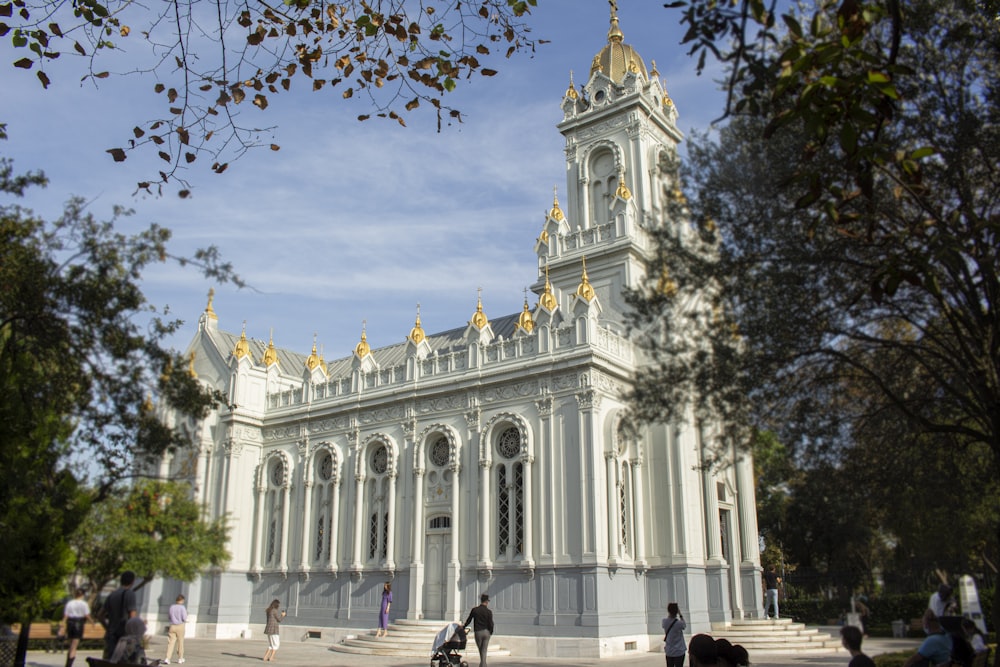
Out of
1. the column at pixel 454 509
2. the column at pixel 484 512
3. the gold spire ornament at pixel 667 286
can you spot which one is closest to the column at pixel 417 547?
the column at pixel 454 509

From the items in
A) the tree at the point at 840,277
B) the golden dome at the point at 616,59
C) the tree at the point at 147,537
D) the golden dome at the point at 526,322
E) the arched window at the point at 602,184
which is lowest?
the tree at the point at 147,537

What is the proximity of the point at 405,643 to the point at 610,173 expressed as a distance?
20.0 meters

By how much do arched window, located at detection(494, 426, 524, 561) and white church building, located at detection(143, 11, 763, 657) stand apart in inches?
3.0

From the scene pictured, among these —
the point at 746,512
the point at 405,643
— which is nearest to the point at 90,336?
the point at 405,643

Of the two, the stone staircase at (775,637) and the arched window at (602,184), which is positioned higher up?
the arched window at (602,184)

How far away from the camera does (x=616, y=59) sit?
117ft

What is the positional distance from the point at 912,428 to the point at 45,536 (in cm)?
1438

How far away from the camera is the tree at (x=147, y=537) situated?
75.4 feet

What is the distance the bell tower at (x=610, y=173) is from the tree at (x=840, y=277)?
45.1 feet

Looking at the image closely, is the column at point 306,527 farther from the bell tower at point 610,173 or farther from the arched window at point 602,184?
the arched window at point 602,184

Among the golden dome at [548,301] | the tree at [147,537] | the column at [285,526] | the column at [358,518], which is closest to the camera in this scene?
the tree at [147,537]

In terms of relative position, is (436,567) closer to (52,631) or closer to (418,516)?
(418,516)

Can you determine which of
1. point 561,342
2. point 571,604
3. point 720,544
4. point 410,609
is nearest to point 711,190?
point 561,342

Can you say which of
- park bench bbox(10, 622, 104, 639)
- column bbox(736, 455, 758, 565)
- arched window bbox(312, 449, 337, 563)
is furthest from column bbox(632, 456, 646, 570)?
park bench bbox(10, 622, 104, 639)
